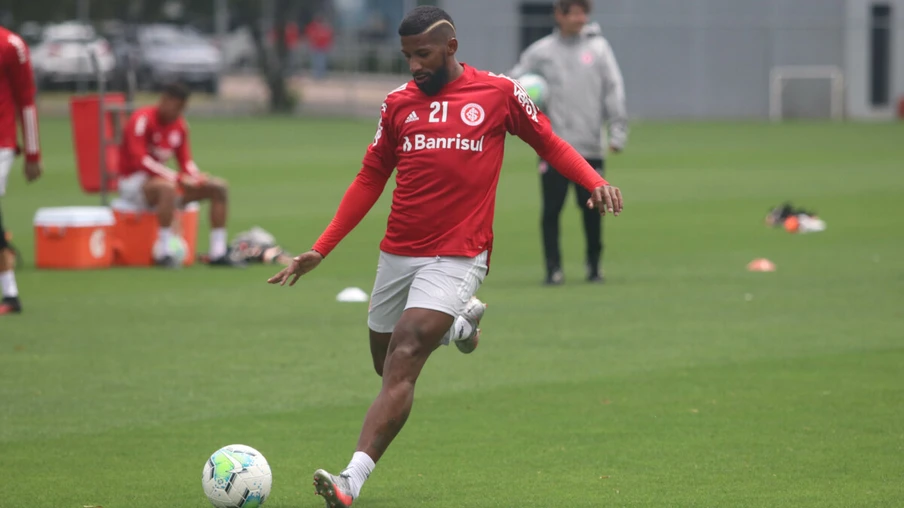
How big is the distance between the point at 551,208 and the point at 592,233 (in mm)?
453

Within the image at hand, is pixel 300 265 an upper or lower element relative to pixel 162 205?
upper

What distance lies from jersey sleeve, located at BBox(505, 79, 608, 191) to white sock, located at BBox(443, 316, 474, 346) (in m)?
0.82

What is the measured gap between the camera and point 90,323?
11.4 m

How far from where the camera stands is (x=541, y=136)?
21.4 feet

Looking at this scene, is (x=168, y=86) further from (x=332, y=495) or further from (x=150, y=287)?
(x=332, y=495)

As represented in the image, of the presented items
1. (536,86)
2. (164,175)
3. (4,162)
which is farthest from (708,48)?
(4,162)

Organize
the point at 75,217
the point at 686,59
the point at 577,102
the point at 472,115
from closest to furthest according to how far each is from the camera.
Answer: the point at 472,115
the point at 577,102
the point at 75,217
the point at 686,59

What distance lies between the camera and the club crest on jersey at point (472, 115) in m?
6.26

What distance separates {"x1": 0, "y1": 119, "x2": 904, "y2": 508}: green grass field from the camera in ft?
21.8

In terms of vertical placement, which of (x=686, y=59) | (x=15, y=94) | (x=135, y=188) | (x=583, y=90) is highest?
(x=15, y=94)

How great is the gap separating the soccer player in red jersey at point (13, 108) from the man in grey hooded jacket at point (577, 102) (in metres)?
4.56

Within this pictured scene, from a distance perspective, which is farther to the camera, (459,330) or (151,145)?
(151,145)

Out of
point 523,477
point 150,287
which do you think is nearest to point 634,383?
point 523,477

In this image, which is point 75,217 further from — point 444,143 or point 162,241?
point 444,143
